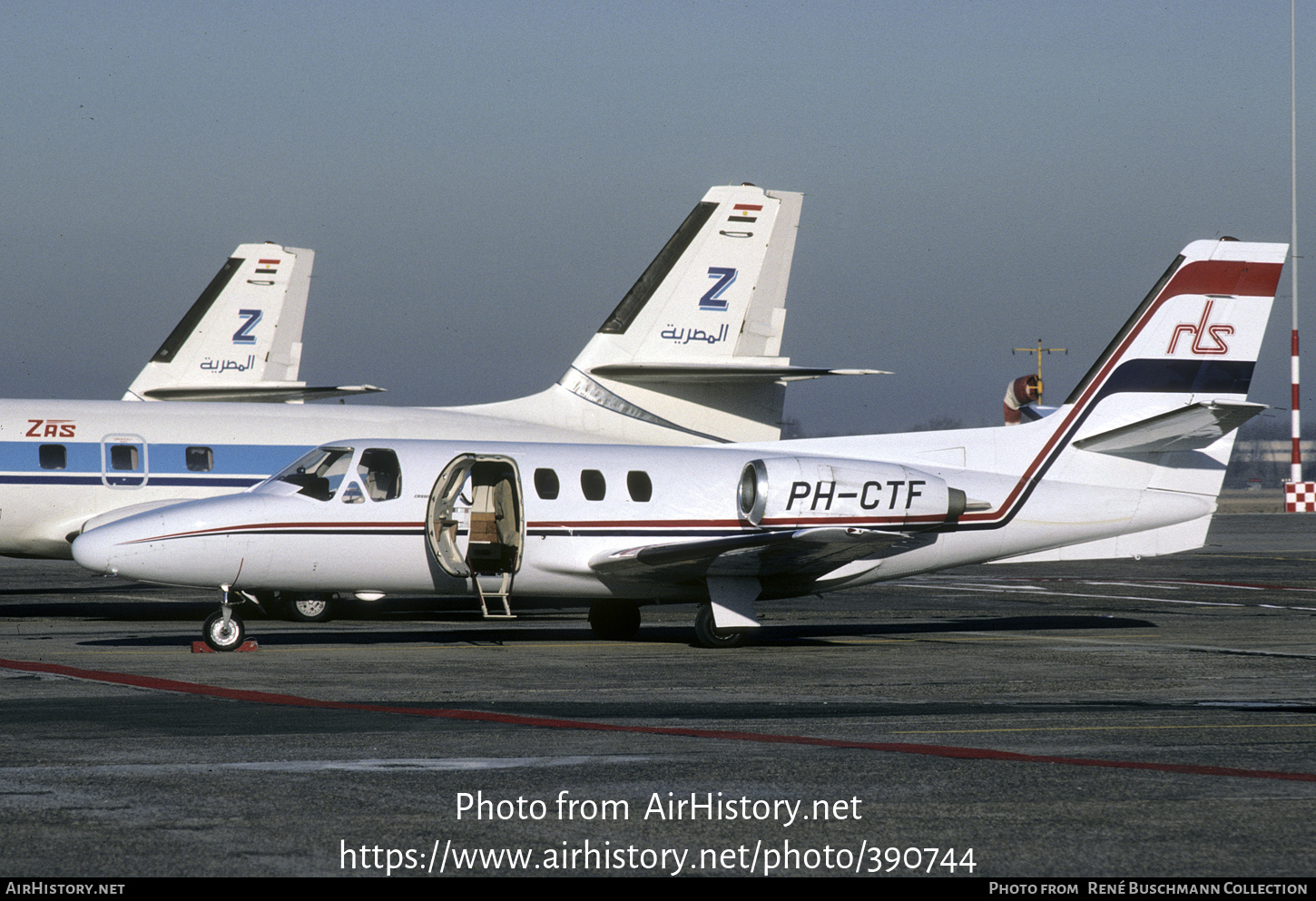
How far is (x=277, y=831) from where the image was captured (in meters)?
6.80

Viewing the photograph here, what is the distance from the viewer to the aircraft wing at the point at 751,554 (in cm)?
1639

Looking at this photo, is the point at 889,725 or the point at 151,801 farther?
the point at 889,725

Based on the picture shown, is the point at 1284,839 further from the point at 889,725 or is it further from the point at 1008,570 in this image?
the point at 1008,570

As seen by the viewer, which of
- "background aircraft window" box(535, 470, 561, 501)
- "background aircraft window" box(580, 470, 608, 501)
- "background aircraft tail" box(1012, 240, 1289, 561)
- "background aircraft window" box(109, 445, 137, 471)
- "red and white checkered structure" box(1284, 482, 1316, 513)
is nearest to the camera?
"background aircraft window" box(535, 470, 561, 501)

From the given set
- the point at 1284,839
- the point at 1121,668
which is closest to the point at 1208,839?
the point at 1284,839

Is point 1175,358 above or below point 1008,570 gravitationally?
above

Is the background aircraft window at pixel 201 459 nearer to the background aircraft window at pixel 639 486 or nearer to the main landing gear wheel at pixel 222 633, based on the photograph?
the main landing gear wheel at pixel 222 633

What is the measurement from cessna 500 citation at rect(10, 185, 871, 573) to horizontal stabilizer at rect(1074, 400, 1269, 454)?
5.00 meters

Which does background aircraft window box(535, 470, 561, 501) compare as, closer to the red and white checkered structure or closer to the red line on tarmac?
the red line on tarmac

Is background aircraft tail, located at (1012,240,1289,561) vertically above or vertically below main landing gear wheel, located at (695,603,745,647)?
above

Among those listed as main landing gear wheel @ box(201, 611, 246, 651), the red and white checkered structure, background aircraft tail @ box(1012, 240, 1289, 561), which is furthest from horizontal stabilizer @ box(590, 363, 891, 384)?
the red and white checkered structure

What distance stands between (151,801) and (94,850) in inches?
43.1

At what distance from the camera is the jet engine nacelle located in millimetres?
17688

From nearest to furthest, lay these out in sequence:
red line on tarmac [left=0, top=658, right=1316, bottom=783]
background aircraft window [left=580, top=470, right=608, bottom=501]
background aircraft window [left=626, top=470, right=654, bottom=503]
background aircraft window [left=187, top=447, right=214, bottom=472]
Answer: red line on tarmac [left=0, top=658, right=1316, bottom=783] < background aircraft window [left=580, top=470, right=608, bottom=501] < background aircraft window [left=626, top=470, right=654, bottom=503] < background aircraft window [left=187, top=447, right=214, bottom=472]
